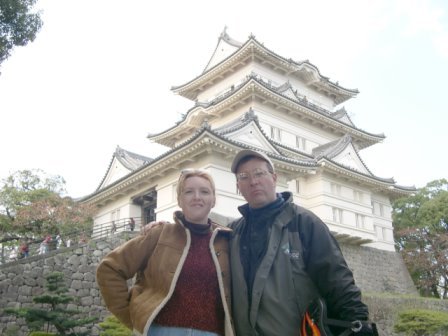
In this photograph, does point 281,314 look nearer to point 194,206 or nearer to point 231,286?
point 231,286

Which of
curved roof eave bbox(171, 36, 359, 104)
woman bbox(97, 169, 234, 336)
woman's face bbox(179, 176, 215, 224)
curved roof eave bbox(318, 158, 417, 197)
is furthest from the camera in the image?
curved roof eave bbox(171, 36, 359, 104)

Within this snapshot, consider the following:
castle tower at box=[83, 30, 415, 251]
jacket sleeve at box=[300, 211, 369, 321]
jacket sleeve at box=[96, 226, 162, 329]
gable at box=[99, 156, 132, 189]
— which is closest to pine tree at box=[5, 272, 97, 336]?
castle tower at box=[83, 30, 415, 251]

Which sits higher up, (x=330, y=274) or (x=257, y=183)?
(x=257, y=183)

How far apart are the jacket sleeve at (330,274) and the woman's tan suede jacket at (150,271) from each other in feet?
1.87

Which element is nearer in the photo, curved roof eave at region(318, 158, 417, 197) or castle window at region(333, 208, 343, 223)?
curved roof eave at region(318, 158, 417, 197)

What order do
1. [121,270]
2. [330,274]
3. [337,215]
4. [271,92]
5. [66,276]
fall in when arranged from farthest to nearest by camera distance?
[271,92]
[337,215]
[66,276]
[121,270]
[330,274]

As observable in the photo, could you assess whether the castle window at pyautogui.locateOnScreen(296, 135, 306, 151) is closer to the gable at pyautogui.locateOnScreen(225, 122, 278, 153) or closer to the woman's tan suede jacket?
the gable at pyautogui.locateOnScreen(225, 122, 278, 153)

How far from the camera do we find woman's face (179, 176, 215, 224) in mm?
2758

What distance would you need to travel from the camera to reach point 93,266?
1267 cm

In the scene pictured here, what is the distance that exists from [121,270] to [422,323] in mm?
12437

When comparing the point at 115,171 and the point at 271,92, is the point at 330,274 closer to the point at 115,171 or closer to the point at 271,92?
→ the point at 271,92

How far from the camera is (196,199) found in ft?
9.06

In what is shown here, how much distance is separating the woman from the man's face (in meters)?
0.25

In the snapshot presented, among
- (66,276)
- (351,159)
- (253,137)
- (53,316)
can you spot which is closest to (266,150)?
(253,137)
